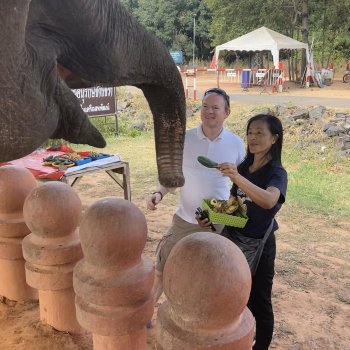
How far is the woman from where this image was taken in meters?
1.69

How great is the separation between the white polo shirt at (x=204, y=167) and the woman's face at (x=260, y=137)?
31 cm

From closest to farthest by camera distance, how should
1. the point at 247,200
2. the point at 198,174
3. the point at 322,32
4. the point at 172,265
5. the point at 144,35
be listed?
1. the point at 172,265
2. the point at 144,35
3. the point at 247,200
4. the point at 198,174
5. the point at 322,32

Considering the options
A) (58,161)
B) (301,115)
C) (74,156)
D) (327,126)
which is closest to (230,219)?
(58,161)

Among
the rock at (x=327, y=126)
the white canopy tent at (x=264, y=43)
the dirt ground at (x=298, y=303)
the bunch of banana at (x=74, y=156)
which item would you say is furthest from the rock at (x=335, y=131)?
the white canopy tent at (x=264, y=43)

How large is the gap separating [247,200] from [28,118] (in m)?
1.25

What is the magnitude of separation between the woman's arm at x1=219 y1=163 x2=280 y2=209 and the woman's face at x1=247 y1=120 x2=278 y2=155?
138 mm

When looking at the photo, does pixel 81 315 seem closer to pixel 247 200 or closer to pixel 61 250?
pixel 61 250

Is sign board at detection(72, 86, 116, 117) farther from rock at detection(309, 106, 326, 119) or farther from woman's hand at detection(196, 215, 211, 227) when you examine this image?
woman's hand at detection(196, 215, 211, 227)

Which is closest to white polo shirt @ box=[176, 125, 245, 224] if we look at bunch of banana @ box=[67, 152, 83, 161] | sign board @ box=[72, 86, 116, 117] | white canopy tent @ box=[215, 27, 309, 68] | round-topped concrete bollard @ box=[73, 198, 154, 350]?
round-topped concrete bollard @ box=[73, 198, 154, 350]

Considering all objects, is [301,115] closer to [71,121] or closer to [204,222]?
[204,222]

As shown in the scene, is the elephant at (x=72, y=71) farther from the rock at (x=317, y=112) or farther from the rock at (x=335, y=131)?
the rock at (x=317, y=112)

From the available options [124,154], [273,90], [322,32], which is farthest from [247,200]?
[322,32]

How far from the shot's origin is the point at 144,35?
0.88 metres

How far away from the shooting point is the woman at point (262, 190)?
1.69m
